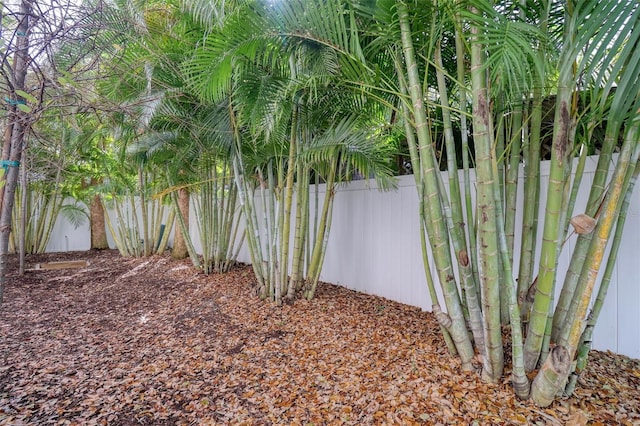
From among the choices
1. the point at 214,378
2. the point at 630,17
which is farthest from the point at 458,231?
the point at 214,378

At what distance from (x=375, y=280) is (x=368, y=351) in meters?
1.43

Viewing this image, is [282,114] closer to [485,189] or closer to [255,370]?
[485,189]

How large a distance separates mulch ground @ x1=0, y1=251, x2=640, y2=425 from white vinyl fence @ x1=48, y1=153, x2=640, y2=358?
0.16 metres

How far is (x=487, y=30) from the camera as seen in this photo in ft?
4.81

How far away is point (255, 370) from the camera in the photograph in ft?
7.13

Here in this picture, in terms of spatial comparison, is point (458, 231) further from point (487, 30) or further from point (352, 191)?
point (352, 191)

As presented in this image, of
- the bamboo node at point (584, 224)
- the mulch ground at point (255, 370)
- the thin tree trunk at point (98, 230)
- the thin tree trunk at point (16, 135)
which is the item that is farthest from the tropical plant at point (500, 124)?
the thin tree trunk at point (98, 230)

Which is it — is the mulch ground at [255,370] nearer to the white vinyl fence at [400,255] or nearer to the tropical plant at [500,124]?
the white vinyl fence at [400,255]

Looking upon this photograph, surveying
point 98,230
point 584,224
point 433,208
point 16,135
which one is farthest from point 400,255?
point 98,230

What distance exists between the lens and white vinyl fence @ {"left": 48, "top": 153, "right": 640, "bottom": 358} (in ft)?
6.74

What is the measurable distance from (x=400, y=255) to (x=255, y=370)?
6.02 feet

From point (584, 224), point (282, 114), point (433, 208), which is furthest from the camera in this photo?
point (282, 114)

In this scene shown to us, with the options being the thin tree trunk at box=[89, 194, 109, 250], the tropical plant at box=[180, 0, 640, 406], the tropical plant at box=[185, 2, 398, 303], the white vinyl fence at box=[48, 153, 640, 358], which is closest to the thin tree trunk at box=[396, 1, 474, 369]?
the tropical plant at box=[180, 0, 640, 406]

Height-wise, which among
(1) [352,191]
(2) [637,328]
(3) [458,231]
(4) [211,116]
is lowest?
(2) [637,328]
